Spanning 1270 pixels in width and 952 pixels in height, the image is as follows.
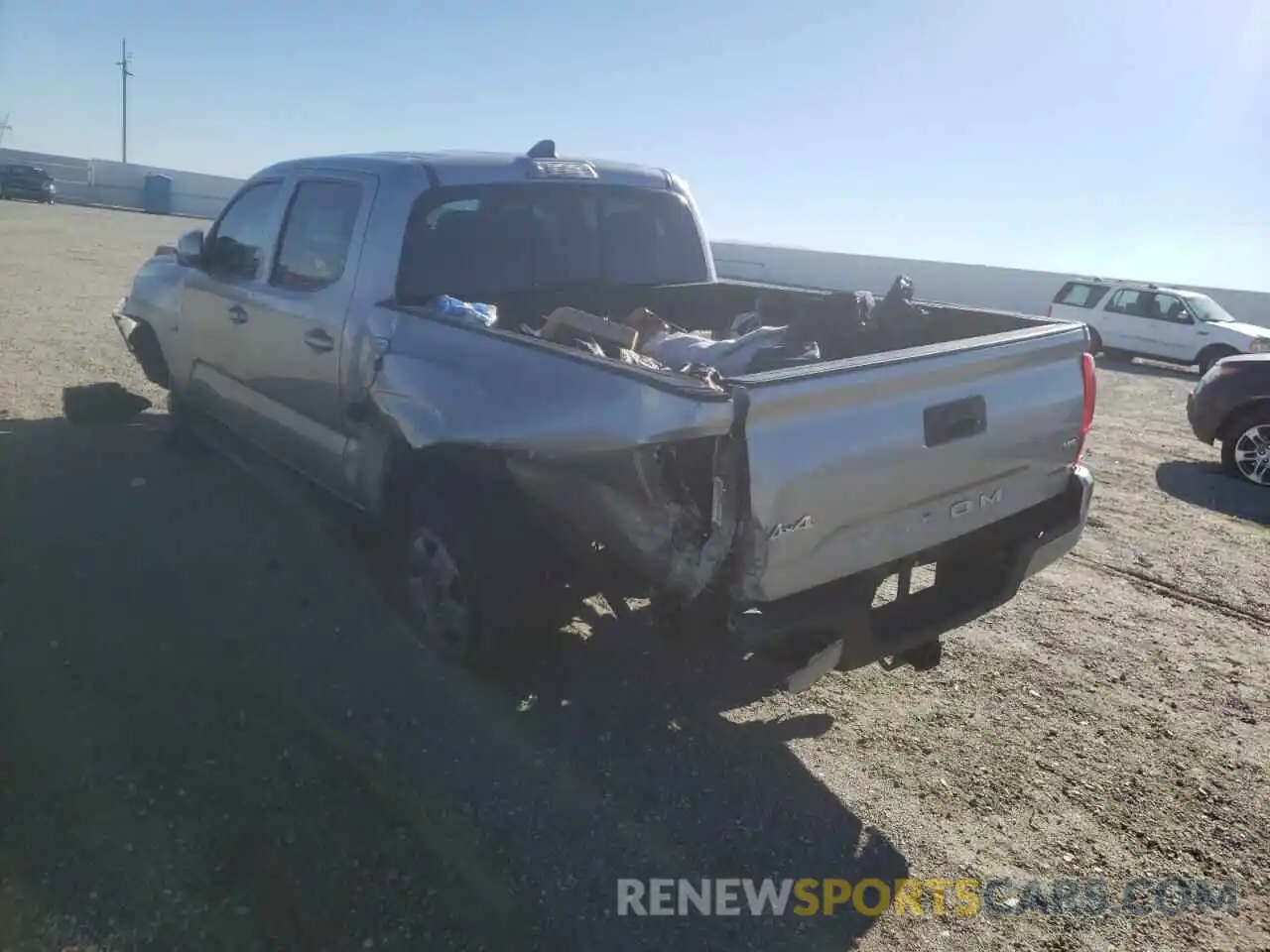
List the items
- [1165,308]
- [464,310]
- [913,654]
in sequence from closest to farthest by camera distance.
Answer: [913,654] < [464,310] < [1165,308]

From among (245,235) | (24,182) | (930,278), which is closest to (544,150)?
(245,235)

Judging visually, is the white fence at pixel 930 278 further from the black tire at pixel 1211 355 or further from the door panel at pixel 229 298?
the door panel at pixel 229 298

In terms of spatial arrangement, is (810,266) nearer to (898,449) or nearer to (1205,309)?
(1205,309)

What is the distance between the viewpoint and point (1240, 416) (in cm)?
866

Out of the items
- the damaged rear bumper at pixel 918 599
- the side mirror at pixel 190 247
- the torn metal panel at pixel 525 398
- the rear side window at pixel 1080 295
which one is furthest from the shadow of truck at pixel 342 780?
the rear side window at pixel 1080 295

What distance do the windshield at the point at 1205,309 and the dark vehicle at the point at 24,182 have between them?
4034 centimetres

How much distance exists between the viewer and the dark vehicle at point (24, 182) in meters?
38.7

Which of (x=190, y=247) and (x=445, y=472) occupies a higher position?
(x=190, y=247)

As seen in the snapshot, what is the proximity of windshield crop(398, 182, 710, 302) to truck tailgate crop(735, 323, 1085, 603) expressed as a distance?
85.5 inches

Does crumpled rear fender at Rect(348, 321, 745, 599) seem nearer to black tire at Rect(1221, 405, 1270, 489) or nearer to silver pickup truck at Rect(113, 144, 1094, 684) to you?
silver pickup truck at Rect(113, 144, 1094, 684)

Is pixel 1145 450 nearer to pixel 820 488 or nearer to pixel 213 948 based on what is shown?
pixel 820 488

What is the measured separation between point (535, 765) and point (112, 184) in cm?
5252

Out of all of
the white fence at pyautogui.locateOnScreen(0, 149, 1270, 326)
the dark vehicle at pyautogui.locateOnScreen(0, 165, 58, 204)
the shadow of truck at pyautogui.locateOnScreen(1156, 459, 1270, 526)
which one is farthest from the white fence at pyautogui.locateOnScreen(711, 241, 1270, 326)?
the dark vehicle at pyautogui.locateOnScreen(0, 165, 58, 204)

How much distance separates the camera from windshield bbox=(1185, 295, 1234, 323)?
684 inches
